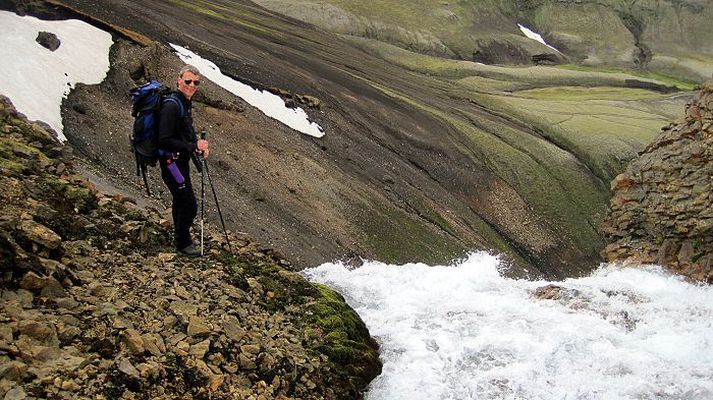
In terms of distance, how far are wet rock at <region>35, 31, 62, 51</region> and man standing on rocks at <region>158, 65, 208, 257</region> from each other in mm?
14643

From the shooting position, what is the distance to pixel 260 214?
828 inches

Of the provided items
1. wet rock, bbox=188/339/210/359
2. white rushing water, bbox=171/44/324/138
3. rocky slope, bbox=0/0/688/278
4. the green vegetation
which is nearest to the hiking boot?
the green vegetation

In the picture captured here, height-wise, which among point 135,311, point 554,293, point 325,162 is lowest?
point 554,293

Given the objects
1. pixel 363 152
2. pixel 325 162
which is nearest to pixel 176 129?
pixel 325 162

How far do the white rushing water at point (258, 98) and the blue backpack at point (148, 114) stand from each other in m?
17.8

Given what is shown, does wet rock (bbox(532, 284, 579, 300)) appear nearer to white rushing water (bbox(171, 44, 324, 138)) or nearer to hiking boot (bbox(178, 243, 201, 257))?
hiking boot (bbox(178, 243, 201, 257))

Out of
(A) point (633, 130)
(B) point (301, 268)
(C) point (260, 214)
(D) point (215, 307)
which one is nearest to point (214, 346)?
(D) point (215, 307)

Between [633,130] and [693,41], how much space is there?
92.1 m

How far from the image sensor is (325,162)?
1088 inches

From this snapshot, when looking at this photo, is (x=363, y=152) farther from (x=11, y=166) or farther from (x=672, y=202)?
(x=11, y=166)

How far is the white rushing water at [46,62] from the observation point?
1972 cm

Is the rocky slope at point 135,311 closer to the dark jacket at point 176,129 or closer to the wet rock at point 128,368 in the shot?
the wet rock at point 128,368

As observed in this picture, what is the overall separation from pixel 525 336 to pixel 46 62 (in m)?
18.6

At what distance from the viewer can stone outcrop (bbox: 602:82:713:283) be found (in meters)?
23.0
